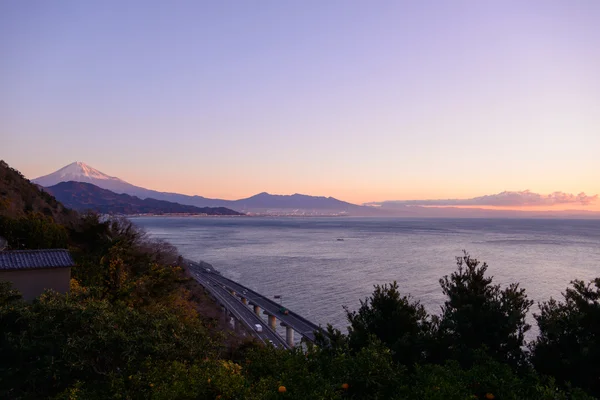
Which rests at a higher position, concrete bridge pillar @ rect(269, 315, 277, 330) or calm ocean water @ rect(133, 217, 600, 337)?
calm ocean water @ rect(133, 217, 600, 337)

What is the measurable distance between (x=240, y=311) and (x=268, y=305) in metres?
4.13

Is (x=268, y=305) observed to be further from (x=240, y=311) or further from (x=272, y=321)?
(x=272, y=321)

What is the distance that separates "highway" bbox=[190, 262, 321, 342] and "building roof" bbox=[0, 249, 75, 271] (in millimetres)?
19239

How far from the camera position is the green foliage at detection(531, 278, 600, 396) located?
995cm

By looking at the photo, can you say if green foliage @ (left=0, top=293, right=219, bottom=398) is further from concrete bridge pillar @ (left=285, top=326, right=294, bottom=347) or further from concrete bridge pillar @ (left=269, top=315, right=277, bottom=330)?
concrete bridge pillar @ (left=269, top=315, right=277, bottom=330)

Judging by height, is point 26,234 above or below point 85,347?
above

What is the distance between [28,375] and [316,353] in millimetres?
6469

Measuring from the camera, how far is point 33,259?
1900 cm

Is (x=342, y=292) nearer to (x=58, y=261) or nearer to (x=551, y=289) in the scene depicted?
(x=551, y=289)

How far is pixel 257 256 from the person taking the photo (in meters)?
98.6

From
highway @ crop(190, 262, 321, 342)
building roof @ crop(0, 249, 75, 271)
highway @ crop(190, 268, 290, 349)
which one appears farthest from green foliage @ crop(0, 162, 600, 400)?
highway @ crop(190, 268, 290, 349)

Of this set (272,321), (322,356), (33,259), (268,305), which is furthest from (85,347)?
(268,305)

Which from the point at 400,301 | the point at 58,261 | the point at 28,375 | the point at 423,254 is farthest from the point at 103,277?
the point at 423,254

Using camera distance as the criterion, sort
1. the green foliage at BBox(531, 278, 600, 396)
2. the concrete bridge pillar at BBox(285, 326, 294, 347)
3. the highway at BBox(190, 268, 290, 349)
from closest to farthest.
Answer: the green foliage at BBox(531, 278, 600, 396) → the highway at BBox(190, 268, 290, 349) → the concrete bridge pillar at BBox(285, 326, 294, 347)
